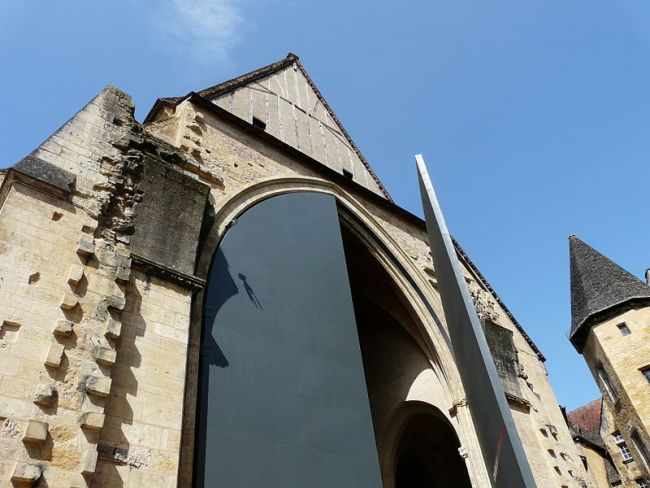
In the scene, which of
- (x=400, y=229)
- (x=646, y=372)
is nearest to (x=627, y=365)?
(x=646, y=372)

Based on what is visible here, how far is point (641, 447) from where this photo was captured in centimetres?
1339

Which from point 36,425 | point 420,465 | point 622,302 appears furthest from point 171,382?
point 622,302

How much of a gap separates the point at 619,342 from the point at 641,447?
267 cm

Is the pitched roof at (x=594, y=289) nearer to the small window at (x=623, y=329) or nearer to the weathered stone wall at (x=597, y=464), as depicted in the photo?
the small window at (x=623, y=329)

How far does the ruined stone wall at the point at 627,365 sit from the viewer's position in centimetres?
1304

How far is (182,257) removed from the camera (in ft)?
15.7

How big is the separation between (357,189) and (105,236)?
15.5 feet

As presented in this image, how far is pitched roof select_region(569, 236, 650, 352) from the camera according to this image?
1436cm

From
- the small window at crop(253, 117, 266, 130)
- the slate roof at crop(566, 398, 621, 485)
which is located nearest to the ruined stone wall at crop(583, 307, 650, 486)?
the slate roof at crop(566, 398, 621, 485)

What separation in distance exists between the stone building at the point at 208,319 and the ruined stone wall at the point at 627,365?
20.3 ft

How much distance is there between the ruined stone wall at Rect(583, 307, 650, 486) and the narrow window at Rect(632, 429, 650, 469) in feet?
0.39

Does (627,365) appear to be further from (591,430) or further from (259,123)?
(259,123)

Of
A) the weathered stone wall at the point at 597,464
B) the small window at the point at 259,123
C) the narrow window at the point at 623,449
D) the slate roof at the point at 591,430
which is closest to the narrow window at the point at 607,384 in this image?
the slate roof at the point at 591,430

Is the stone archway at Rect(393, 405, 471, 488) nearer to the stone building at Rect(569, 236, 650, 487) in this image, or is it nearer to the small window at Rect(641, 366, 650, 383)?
the stone building at Rect(569, 236, 650, 487)
